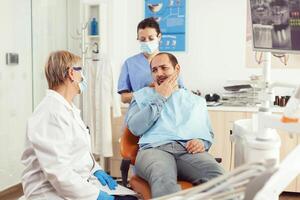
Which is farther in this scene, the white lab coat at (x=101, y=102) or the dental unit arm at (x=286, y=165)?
the white lab coat at (x=101, y=102)

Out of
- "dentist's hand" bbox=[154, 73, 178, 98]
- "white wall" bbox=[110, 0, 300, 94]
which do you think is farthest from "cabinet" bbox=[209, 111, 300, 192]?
"dentist's hand" bbox=[154, 73, 178, 98]

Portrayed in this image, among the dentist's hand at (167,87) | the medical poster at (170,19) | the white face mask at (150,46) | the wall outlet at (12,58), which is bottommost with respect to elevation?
the dentist's hand at (167,87)

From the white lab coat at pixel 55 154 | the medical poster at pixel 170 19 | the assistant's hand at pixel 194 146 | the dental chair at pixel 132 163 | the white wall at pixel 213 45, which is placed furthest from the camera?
the medical poster at pixel 170 19

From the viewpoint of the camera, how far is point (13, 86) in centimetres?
337

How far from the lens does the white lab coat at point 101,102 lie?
3660 millimetres

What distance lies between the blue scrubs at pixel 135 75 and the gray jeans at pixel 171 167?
68cm

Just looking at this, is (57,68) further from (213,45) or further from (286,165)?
(213,45)

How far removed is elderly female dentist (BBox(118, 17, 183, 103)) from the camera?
270 cm

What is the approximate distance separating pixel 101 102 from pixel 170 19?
1.14 m

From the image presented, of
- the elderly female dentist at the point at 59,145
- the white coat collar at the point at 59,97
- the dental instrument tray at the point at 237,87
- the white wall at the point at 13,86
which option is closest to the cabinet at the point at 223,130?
the dental instrument tray at the point at 237,87

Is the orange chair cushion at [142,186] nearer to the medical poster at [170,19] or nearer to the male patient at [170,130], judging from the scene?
the male patient at [170,130]

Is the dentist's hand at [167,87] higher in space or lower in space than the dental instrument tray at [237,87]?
higher

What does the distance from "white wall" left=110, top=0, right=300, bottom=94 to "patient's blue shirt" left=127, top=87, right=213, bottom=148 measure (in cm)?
156

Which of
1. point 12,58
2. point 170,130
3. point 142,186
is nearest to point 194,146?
point 170,130
